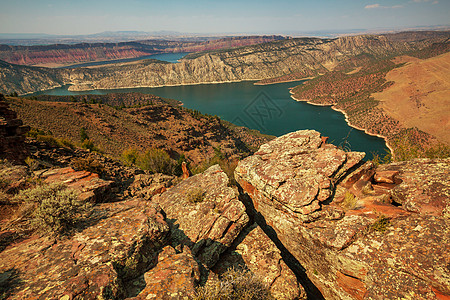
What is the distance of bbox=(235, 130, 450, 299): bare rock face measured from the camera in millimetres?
8742

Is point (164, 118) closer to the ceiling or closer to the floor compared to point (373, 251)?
closer to the floor

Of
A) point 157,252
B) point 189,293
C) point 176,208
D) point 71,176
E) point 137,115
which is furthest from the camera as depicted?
point 137,115

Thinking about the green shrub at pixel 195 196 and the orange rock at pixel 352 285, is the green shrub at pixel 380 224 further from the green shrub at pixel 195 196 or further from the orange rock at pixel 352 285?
the green shrub at pixel 195 196

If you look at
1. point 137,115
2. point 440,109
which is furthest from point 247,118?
point 440,109

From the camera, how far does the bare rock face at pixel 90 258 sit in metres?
5.61

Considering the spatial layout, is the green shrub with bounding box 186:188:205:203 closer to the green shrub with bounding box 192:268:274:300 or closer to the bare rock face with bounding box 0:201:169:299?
the bare rock face with bounding box 0:201:169:299

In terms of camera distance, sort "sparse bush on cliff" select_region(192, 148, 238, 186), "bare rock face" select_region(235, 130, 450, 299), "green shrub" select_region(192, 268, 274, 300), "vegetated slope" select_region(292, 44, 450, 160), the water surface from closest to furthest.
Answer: "green shrub" select_region(192, 268, 274, 300) → "bare rock face" select_region(235, 130, 450, 299) → "sparse bush on cliff" select_region(192, 148, 238, 186) → "vegetated slope" select_region(292, 44, 450, 160) → the water surface

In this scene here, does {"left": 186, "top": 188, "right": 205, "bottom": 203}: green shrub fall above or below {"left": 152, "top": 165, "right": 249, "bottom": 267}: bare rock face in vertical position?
above

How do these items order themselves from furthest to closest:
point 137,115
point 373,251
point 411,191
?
point 137,115 → point 411,191 → point 373,251

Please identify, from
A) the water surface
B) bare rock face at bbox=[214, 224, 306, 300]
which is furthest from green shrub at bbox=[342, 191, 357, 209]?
the water surface

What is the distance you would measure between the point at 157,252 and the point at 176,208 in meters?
4.92

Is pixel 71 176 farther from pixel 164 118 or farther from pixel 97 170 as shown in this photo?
pixel 164 118

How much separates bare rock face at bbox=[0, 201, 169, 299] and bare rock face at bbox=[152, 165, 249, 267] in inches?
108

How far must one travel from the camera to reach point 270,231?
542 inches
